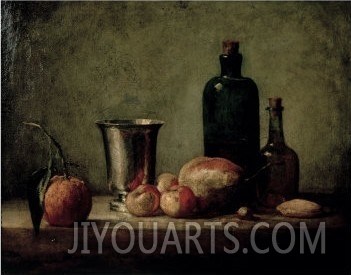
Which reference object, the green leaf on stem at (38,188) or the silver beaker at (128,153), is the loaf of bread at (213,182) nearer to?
the silver beaker at (128,153)

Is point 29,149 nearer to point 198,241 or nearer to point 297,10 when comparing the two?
point 198,241

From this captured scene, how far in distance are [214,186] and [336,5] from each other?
449 mm

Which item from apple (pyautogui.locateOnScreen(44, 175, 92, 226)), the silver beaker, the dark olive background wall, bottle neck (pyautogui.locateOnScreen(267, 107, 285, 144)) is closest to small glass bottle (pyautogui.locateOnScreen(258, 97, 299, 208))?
bottle neck (pyautogui.locateOnScreen(267, 107, 285, 144))

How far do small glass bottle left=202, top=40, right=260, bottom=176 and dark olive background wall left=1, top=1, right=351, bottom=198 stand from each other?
0.09 meters

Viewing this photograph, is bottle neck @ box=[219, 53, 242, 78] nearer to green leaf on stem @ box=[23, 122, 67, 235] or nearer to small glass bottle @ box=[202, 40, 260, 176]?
small glass bottle @ box=[202, 40, 260, 176]

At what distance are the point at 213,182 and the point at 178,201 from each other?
0.07 metres

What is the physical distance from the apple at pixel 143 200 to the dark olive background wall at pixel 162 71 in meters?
0.21

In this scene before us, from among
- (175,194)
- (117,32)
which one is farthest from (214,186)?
(117,32)

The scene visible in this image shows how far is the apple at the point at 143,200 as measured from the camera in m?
1.09

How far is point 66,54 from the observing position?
1.24 m

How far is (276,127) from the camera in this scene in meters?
1.17

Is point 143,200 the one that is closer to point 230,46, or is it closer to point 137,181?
point 137,181

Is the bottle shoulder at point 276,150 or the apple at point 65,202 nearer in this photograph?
the apple at point 65,202

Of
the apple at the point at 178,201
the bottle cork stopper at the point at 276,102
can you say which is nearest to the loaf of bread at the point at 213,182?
the apple at the point at 178,201
